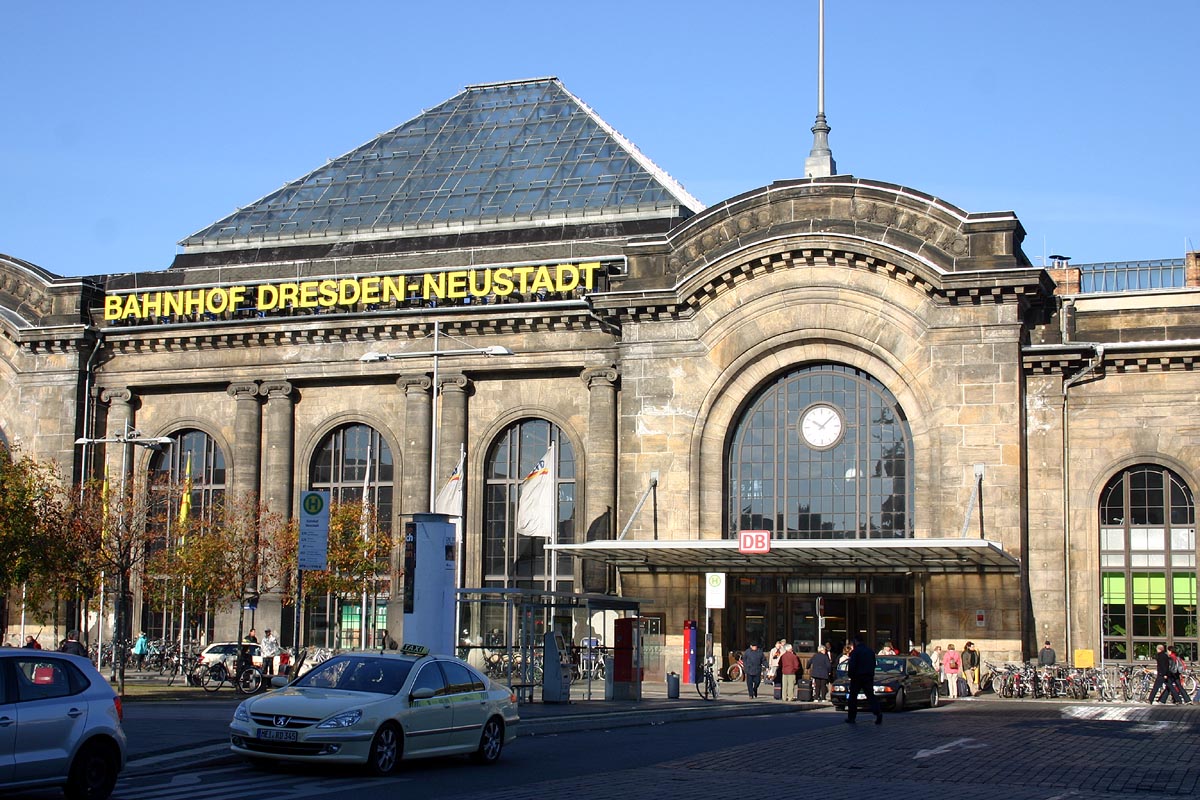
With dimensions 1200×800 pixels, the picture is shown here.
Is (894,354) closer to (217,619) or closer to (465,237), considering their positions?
(465,237)

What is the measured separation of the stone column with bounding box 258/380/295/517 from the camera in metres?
53.8

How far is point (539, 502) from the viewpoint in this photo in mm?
45750

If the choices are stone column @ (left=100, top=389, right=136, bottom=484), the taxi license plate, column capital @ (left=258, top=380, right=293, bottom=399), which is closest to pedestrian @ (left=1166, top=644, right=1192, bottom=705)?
the taxi license plate

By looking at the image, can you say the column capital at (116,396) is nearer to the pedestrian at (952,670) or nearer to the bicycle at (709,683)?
the bicycle at (709,683)

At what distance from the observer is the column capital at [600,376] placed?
50531mm

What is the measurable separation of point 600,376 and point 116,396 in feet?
58.8

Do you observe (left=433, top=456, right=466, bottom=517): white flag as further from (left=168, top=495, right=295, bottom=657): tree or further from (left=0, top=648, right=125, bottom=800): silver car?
(left=0, top=648, right=125, bottom=800): silver car

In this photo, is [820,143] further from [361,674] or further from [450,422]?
[361,674]

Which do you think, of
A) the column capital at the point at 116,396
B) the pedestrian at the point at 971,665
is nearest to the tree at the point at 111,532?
the column capital at the point at 116,396

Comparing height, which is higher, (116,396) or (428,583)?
(116,396)

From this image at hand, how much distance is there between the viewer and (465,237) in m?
57.4

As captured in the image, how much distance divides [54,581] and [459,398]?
46.5 ft

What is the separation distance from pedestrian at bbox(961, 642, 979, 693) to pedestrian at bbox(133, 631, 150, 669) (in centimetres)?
2670

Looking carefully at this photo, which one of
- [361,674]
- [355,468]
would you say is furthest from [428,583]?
[355,468]
